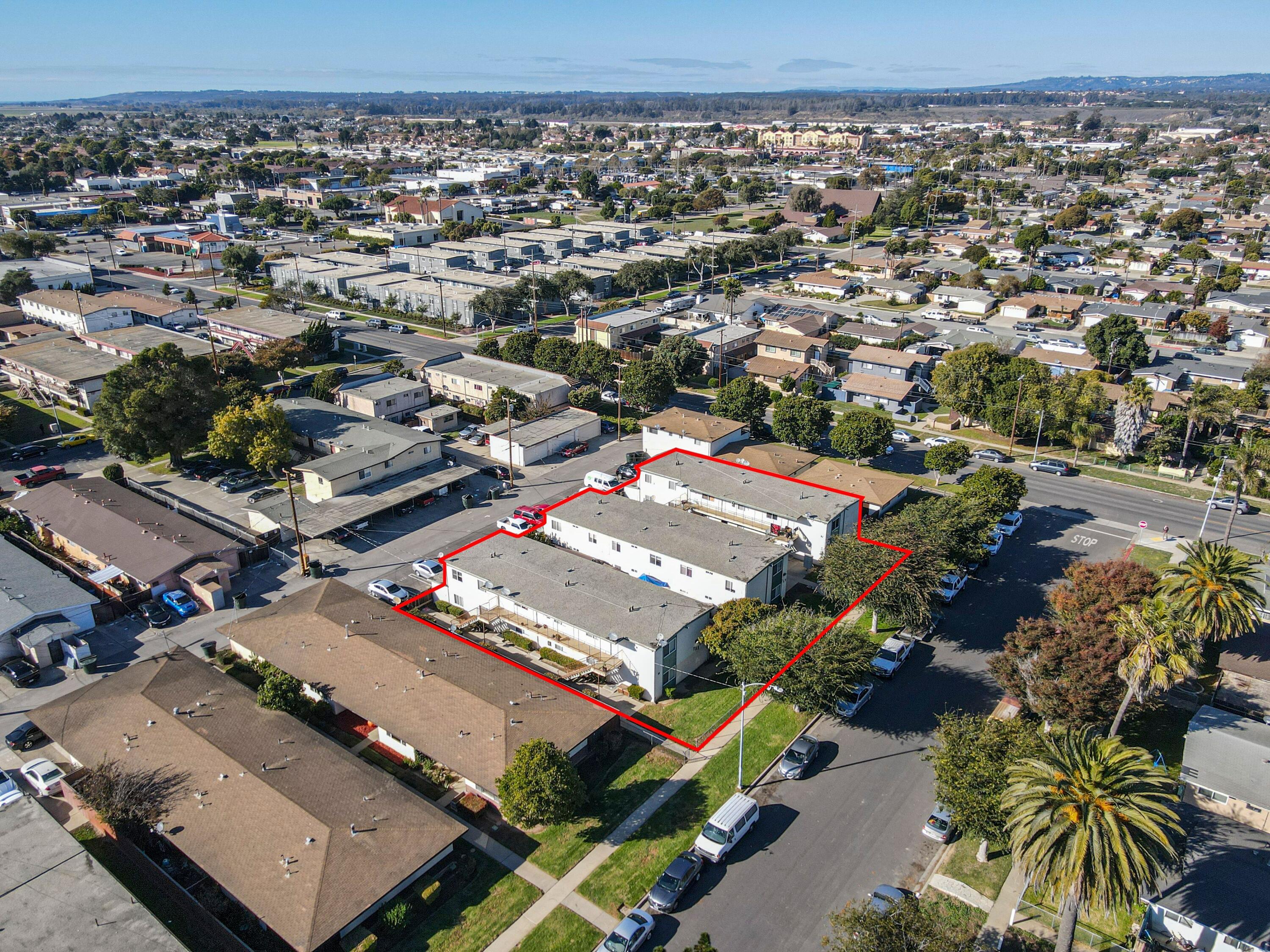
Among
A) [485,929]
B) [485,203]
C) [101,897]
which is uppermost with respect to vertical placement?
[485,203]

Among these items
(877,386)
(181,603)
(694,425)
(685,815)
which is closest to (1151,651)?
(685,815)

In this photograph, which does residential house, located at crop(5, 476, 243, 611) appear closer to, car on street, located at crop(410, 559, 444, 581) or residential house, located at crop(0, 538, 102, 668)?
residential house, located at crop(0, 538, 102, 668)

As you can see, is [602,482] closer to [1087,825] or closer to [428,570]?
[428,570]

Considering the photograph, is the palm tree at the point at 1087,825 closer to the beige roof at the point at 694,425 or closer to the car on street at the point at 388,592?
the car on street at the point at 388,592

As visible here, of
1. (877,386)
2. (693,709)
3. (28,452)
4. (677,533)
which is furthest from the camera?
(877,386)

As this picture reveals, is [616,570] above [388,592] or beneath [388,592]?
above

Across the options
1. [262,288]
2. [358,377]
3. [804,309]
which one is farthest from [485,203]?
[358,377]

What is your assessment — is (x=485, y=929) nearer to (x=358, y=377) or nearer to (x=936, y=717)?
(x=936, y=717)

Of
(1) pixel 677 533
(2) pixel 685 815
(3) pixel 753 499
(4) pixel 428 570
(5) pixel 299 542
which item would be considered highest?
(3) pixel 753 499
